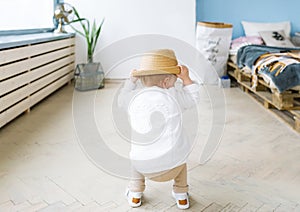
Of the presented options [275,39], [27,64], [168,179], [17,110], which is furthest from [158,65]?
[275,39]

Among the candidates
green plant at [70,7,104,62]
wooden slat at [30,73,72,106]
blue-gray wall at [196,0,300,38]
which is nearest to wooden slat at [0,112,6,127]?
wooden slat at [30,73,72,106]

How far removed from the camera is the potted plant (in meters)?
3.50

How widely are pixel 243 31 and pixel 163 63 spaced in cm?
342

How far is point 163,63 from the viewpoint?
4.08 feet

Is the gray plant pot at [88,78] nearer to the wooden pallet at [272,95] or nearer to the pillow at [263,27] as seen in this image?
the wooden pallet at [272,95]

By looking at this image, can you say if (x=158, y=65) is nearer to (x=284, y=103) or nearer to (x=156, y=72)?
(x=156, y=72)

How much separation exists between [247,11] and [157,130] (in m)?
3.60

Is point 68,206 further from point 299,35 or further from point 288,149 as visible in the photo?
point 299,35

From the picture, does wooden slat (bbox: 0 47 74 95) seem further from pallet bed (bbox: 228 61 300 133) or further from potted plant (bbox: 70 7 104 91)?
pallet bed (bbox: 228 61 300 133)

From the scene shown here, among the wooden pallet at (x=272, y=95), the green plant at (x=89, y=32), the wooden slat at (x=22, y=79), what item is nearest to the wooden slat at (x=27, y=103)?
the wooden slat at (x=22, y=79)

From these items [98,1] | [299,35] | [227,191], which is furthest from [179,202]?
[299,35]

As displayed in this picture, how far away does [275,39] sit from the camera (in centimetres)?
386

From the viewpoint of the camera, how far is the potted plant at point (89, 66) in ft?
11.5

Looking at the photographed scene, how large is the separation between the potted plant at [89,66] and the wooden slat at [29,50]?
0.30m
